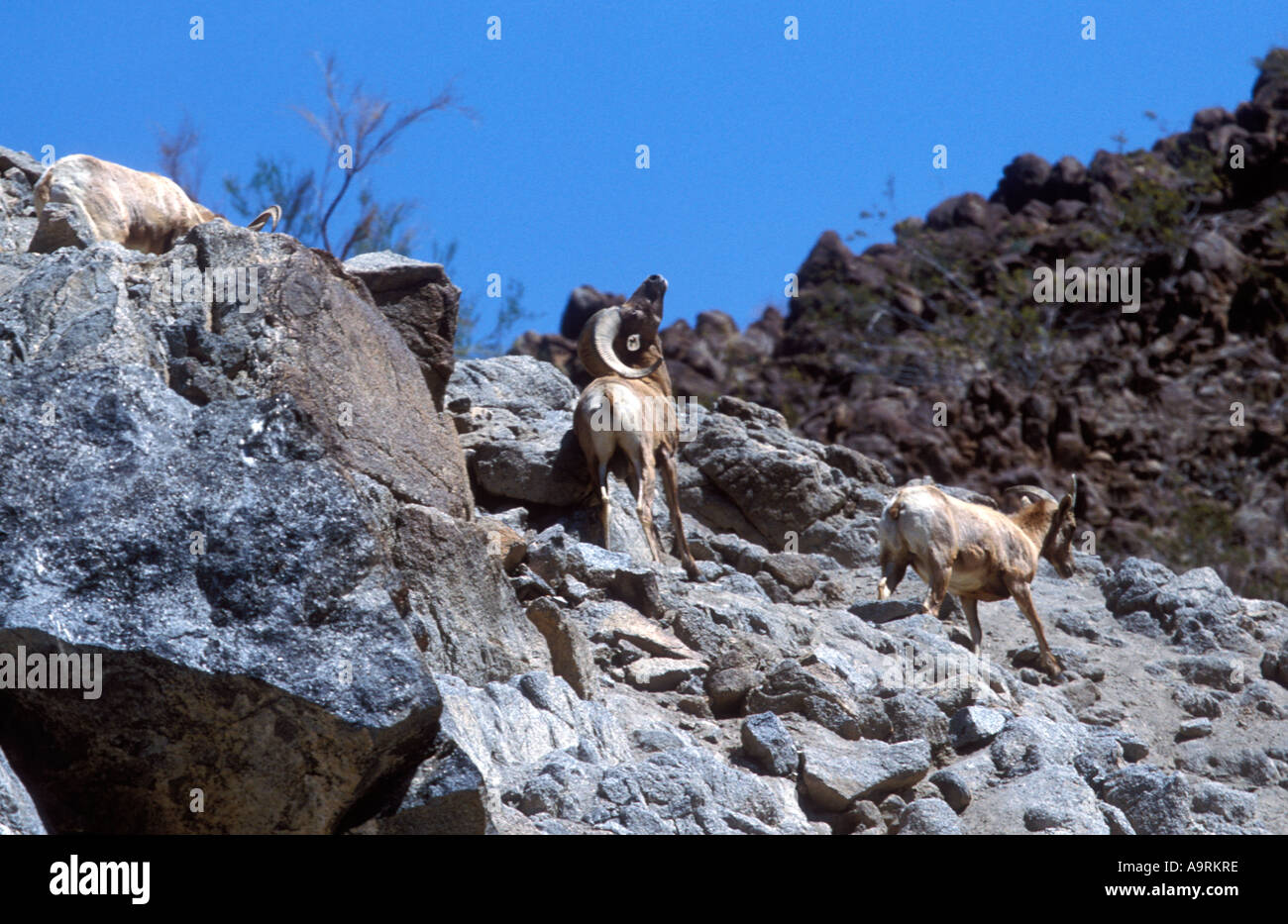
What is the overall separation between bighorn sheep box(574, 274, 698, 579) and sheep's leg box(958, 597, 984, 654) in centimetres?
214

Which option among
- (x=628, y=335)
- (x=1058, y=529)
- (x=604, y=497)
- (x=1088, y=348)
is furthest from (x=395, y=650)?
(x=1088, y=348)

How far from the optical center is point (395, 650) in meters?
4.54

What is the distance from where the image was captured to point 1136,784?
25.0 feet

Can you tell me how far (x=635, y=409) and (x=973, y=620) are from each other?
10.5ft

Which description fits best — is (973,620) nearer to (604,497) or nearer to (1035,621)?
(1035,621)

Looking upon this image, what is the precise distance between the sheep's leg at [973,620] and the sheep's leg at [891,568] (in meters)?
0.59

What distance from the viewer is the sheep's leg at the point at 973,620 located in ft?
A: 36.4

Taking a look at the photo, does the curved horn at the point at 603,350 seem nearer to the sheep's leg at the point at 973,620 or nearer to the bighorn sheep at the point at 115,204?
the sheep's leg at the point at 973,620

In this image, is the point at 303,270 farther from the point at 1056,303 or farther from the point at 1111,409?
the point at 1056,303

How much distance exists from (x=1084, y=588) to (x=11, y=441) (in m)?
10.9

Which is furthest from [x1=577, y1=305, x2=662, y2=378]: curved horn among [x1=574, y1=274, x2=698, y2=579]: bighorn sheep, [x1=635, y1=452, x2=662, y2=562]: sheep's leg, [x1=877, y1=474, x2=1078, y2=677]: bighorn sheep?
[x1=877, y1=474, x2=1078, y2=677]: bighorn sheep

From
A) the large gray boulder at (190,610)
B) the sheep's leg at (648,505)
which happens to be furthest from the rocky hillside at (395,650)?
the sheep's leg at (648,505)

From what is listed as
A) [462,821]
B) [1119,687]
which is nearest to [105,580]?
[462,821]

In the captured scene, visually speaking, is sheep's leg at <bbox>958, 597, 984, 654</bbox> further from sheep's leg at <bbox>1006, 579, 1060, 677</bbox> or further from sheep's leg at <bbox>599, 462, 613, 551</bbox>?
sheep's leg at <bbox>599, 462, 613, 551</bbox>
